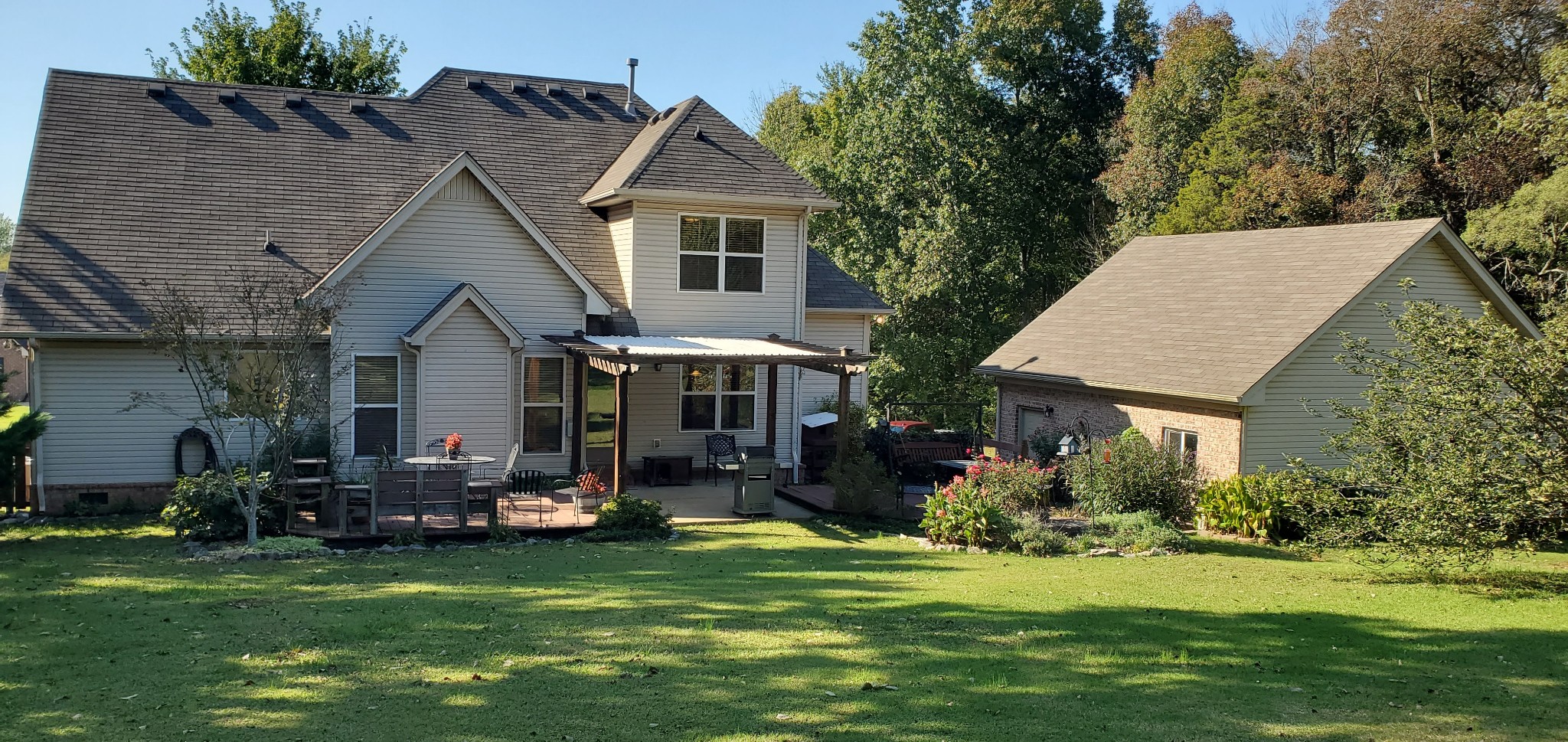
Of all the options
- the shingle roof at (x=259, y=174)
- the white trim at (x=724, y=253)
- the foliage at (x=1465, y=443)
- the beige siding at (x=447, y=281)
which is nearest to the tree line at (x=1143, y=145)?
the shingle roof at (x=259, y=174)

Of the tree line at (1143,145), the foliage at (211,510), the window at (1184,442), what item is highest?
the tree line at (1143,145)

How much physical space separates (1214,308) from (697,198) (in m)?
10.6

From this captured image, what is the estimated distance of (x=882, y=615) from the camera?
33.3 ft

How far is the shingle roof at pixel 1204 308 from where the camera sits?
1906 centimetres

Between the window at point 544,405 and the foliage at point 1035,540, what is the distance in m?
8.70

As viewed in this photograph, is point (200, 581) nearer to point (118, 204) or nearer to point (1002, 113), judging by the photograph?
point (118, 204)

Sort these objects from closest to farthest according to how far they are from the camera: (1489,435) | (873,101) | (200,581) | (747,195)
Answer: (200,581) → (1489,435) → (747,195) → (873,101)

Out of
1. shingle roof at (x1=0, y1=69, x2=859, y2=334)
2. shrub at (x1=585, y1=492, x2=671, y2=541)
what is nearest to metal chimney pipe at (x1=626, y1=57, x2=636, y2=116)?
shingle roof at (x1=0, y1=69, x2=859, y2=334)

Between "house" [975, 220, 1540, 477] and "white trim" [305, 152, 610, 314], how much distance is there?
32.1ft

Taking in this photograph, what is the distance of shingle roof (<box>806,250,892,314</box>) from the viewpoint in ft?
75.4

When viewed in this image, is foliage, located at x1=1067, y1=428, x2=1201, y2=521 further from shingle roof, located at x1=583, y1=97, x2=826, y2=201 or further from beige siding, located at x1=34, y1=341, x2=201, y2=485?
beige siding, located at x1=34, y1=341, x2=201, y2=485

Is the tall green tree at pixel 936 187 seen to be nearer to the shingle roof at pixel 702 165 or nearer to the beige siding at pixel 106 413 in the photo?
the shingle roof at pixel 702 165

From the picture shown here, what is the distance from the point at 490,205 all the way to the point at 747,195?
15.7 ft

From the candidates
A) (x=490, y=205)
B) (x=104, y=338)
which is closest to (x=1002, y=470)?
(x=490, y=205)
